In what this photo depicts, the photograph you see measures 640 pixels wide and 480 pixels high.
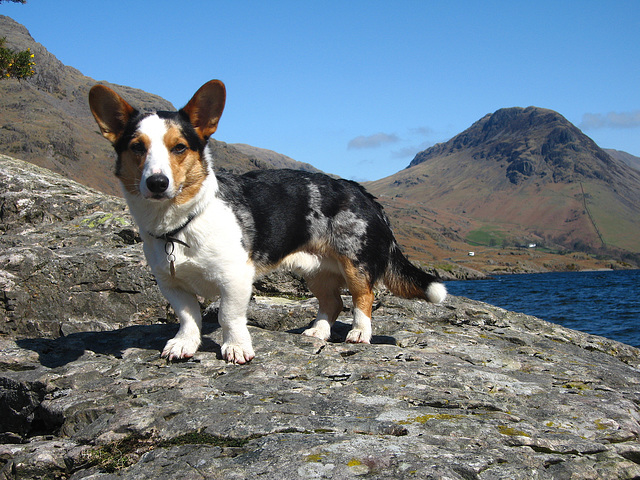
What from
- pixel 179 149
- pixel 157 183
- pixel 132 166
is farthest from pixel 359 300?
pixel 132 166

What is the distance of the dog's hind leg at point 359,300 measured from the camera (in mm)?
7062

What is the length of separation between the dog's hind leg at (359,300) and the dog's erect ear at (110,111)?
10.9ft

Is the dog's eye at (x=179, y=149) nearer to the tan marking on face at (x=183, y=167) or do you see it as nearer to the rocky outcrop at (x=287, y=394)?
the tan marking on face at (x=183, y=167)

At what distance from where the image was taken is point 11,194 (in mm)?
12375

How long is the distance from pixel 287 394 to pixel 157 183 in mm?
2351

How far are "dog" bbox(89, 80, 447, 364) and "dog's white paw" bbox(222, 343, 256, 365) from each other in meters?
0.01

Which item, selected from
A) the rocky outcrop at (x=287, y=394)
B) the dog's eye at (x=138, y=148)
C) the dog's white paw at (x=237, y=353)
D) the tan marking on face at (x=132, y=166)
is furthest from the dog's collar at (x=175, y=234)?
the rocky outcrop at (x=287, y=394)

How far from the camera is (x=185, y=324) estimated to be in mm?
6016

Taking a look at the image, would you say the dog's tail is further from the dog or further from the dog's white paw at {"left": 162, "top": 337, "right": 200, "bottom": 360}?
the dog's white paw at {"left": 162, "top": 337, "right": 200, "bottom": 360}

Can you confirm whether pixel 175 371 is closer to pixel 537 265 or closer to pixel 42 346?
pixel 42 346

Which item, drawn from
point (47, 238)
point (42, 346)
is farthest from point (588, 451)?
point (47, 238)

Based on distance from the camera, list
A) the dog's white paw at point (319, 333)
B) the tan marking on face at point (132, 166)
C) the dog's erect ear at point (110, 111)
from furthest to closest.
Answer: the dog's white paw at point (319, 333) → the dog's erect ear at point (110, 111) → the tan marking on face at point (132, 166)

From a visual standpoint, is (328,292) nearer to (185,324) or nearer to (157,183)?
(185,324)

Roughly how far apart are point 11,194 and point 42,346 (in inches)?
299
